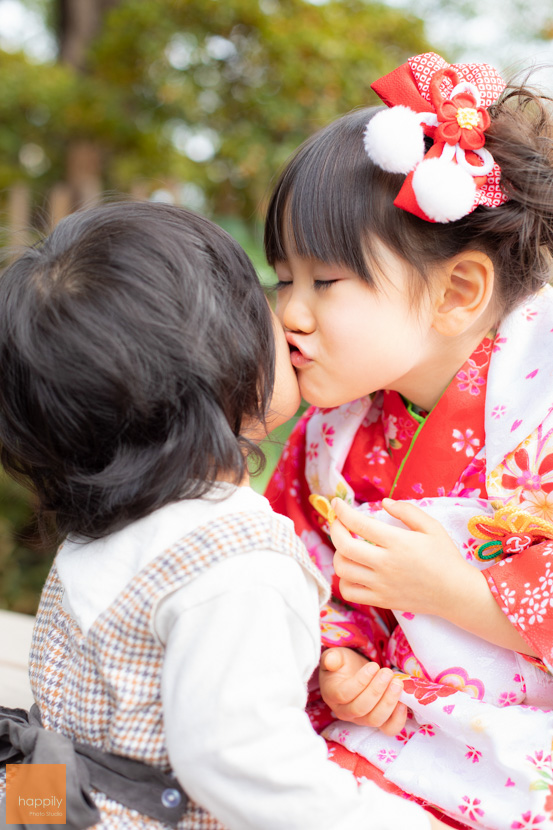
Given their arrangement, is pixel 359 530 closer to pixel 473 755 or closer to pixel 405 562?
pixel 405 562

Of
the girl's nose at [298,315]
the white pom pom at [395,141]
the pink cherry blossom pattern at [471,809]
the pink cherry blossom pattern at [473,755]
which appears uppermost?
the white pom pom at [395,141]

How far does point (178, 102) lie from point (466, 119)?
9.01 feet

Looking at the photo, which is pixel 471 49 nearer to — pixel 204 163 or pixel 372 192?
pixel 204 163

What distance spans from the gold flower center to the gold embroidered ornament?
2.21ft

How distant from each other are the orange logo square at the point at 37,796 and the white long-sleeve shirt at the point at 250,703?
201 millimetres

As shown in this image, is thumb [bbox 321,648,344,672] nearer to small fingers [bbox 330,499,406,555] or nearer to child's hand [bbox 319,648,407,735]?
child's hand [bbox 319,648,407,735]

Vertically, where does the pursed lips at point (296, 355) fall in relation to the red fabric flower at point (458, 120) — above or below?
below

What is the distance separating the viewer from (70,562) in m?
1.18

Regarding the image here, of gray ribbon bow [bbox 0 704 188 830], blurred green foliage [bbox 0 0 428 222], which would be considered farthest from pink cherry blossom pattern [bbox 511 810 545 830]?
blurred green foliage [bbox 0 0 428 222]

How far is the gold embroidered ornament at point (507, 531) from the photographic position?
1.28 meters

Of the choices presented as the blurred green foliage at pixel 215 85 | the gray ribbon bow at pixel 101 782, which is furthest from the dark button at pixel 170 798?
the blurred green foliage at pixel 215 85

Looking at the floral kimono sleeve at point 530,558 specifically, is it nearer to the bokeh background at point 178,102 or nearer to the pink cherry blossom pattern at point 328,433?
the pink cherry blossom pattern at point 328,433

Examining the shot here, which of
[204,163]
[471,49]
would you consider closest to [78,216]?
[204,163]

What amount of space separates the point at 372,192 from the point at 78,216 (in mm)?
524
